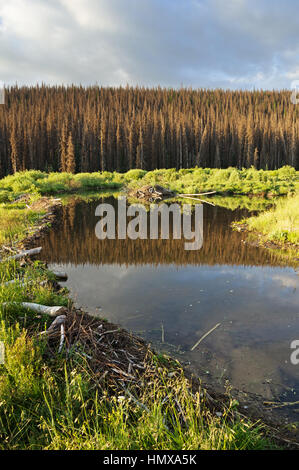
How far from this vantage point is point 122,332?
564cm

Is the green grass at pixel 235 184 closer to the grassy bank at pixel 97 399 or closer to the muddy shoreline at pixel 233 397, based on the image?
the muddy shoreline at pixel 233 397

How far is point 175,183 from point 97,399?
3440 centimetres

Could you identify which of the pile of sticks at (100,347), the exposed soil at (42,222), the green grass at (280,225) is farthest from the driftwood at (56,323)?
the green grass at (280,225)

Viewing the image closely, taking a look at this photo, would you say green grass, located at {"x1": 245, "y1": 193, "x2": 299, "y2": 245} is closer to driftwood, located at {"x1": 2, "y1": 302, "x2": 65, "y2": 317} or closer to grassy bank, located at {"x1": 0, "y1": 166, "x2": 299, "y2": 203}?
driftwood, located at {"x1": 2, "y1": 302, "x2": 65, "y2": 317}

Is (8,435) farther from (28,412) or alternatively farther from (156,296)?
(156,296)

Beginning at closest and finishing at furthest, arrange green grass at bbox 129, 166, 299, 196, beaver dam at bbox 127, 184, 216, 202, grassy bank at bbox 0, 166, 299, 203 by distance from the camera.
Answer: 1. beaver dam at bbox 127, 184, 216, 202
2. grassy bank at bbox 0, 166, 299, 203
3. green grass at bbox 129, 166, 299, 196

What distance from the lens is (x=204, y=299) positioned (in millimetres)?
7711

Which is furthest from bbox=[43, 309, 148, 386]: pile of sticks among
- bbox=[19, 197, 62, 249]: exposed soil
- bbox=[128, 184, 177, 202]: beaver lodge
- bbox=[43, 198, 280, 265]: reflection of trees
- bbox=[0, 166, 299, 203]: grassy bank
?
bbox=[128, 184, 177, 202]: beaver lodge

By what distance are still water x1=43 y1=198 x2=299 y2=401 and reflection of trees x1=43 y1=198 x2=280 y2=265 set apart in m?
0.03

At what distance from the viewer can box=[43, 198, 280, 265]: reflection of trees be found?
423 inches

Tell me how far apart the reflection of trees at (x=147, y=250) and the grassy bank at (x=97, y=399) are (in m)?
5.38

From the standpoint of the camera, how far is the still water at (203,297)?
17.0 ft

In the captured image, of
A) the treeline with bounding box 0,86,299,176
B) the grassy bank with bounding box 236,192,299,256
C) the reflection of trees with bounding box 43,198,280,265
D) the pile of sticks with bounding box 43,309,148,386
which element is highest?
the treeline with bounding box 0,86,299,176

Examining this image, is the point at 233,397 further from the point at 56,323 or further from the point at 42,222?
the point at 42,222
